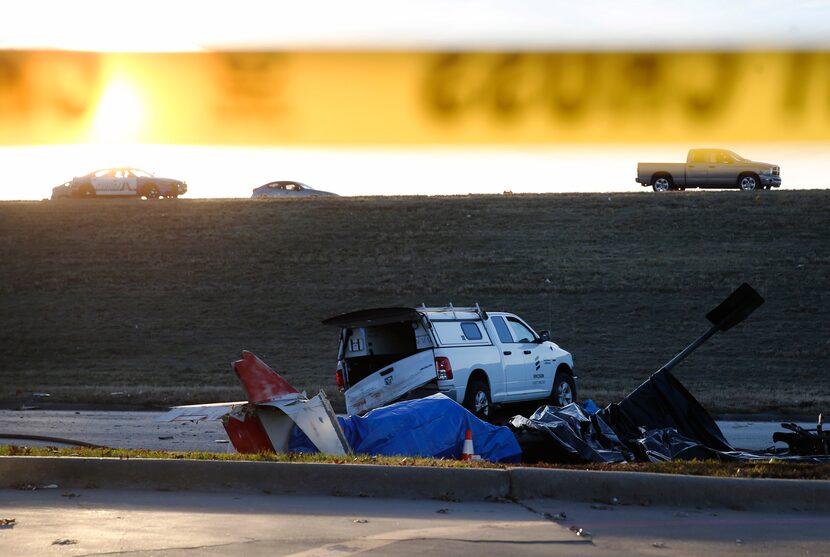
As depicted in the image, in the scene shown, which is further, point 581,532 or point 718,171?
point 718,171

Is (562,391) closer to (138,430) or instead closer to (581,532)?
(138,430)

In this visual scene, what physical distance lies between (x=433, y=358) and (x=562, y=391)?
166 inches

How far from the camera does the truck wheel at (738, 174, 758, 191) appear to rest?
45.8 meters

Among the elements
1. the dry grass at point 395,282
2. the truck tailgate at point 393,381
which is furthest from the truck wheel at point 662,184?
the truck tailgate at point 393,381

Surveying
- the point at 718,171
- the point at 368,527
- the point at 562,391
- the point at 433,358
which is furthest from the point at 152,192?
the point at 368,527

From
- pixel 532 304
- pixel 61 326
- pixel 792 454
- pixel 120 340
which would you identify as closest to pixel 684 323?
pixel 532 304

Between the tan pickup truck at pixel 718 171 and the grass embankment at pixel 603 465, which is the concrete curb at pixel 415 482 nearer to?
the grass embankment at pixel 603 465

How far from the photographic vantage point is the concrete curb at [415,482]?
8.85 meters

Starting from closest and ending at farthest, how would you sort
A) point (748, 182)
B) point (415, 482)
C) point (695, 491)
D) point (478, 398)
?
point (695, 491), point (415, 482), point (478, 398), point (748, 182)

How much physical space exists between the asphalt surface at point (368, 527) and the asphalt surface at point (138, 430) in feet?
16.4

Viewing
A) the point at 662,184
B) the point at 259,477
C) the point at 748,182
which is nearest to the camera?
the point at 259,477

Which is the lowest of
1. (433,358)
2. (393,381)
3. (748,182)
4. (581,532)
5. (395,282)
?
(581,532)

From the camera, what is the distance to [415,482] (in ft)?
29.6

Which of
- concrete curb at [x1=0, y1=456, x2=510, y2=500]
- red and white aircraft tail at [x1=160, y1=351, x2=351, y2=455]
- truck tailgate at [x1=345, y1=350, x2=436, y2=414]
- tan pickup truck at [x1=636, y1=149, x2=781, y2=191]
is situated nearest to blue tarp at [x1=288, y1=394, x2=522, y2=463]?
red and white aircraft tail at [x1=160, y1=351, x2=351, y2=455]
